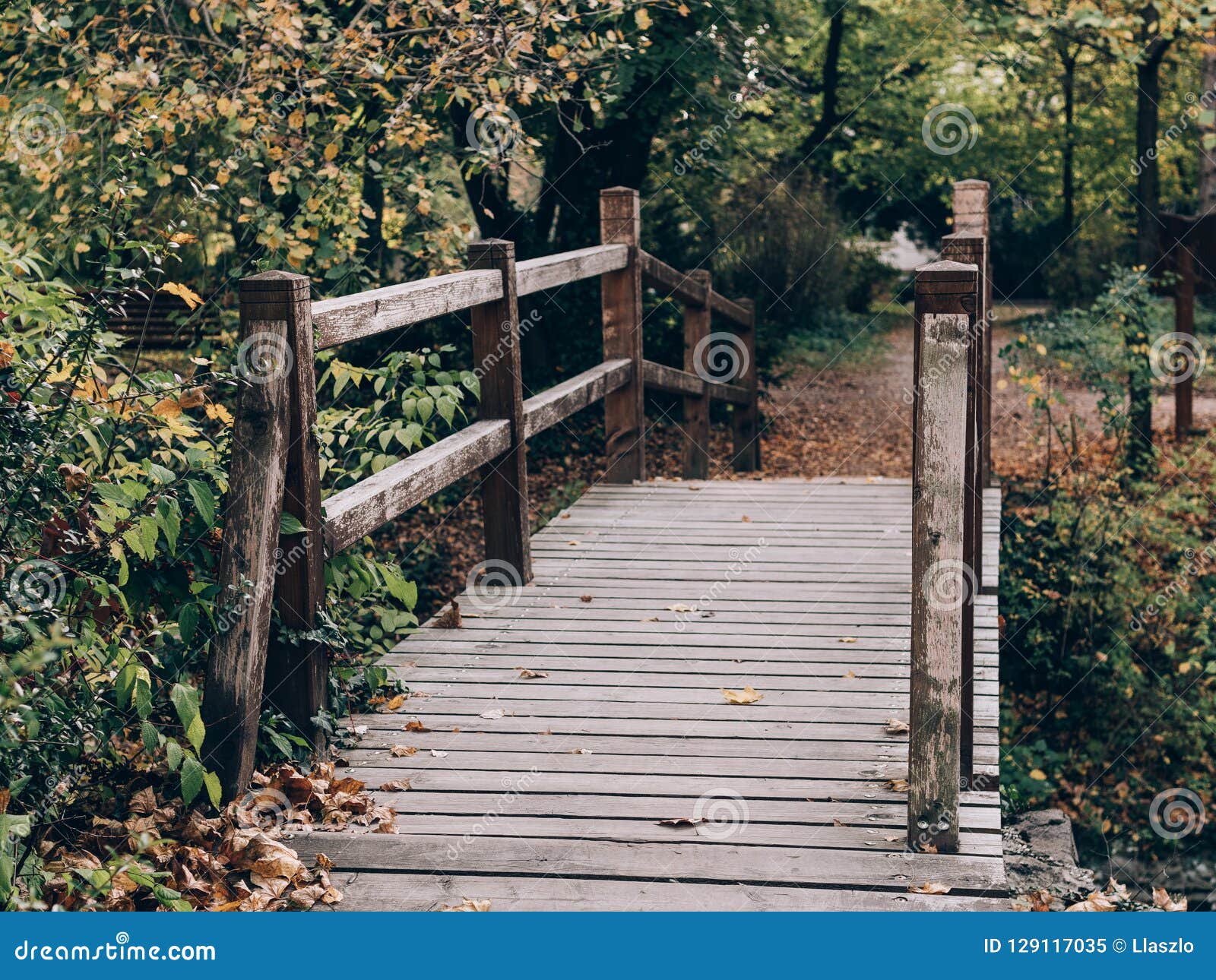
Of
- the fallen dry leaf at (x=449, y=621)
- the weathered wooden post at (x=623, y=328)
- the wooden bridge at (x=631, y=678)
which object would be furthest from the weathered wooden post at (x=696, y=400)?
the fallen dry leaf at (x=449, y=621)

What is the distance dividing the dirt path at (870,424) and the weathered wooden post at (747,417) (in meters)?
0.91

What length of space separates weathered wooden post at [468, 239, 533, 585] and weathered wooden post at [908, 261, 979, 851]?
2.39 meters

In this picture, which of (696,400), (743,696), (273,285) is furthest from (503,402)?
(696,400)

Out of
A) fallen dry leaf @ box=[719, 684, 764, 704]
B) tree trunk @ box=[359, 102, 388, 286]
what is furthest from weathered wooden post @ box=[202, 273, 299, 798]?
tree trunk @ box=[359, 102, 388, 286]

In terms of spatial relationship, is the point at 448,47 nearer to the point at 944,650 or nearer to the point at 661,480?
the point at 661,480

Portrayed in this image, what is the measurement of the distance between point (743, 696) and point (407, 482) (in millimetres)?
1274

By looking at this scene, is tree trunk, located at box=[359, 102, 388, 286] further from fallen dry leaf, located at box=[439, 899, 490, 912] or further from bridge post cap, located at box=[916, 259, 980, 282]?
fallen dry leaf, located at box=[439, 899, 490, 912]

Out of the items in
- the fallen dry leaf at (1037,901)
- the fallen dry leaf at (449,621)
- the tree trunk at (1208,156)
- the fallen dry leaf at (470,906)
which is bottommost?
the fallen dry leaf at (1037,901)

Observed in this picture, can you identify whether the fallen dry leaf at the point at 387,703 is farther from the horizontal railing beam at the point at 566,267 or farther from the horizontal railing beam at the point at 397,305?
the horizontal railing beam at the point at 566,267

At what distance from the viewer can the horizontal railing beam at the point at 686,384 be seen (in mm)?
8008

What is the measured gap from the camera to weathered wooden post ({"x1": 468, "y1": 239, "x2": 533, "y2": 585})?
531 centimetres

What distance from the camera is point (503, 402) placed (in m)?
5.48

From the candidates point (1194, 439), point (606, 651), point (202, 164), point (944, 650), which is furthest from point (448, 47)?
point (1194, 439)

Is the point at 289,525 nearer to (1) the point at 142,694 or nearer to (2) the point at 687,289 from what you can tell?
(1) the point at 142,694
